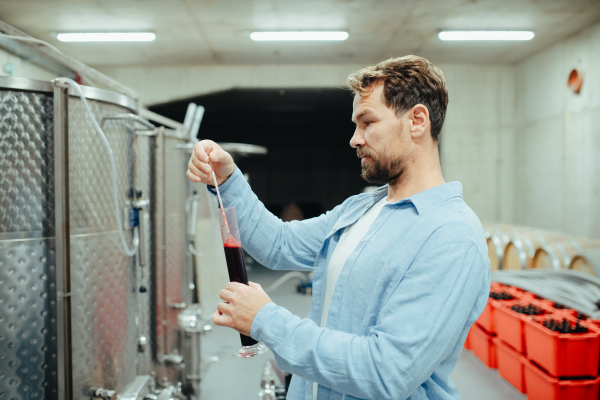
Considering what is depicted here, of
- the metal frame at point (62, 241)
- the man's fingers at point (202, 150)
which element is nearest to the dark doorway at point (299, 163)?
the metal frame at point (62, 241)

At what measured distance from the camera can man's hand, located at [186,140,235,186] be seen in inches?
46.8

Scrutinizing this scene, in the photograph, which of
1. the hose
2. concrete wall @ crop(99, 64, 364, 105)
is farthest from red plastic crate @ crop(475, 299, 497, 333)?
concrete wall @ crop(99, 64, 364, 105)

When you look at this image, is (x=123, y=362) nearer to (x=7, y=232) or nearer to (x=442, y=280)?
(x=7, y=232)

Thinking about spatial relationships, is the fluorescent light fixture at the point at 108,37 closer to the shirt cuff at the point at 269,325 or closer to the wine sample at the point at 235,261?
the wine sample at the point at 235,261

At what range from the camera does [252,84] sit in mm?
7414

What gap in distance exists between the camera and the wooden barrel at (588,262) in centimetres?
338

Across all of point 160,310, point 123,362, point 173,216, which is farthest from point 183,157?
point 123,362

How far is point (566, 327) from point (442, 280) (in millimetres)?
2128

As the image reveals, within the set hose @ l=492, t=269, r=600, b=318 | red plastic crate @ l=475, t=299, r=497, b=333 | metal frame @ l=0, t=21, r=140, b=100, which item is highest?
metal frame @ l=0, t=21, r=140, b=100

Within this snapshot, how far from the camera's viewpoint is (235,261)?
1060mm

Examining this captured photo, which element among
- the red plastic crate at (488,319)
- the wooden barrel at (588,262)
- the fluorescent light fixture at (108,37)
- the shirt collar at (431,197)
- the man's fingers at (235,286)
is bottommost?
the red plastic crate at (488,319)

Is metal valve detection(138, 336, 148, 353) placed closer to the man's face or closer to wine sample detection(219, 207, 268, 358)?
wine sample detection(219, 207, 268, 358)

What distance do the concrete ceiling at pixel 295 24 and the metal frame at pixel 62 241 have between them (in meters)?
3.85

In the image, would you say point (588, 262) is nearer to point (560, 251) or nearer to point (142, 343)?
point (560, 251)
